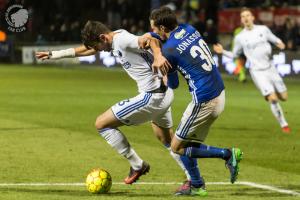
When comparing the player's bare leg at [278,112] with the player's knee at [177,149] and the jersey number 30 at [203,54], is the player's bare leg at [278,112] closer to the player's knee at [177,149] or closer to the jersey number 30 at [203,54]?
the player's knee at [177,149]

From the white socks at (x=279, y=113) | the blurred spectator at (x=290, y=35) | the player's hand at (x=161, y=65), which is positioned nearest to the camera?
the player's hand at (x=161, y=65)

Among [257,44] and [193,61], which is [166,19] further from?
[257,44]

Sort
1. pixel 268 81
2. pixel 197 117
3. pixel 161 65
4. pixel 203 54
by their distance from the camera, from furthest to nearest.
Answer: pixel 268 81
pixel 197 117
pixel 203 54
pixel 161 65

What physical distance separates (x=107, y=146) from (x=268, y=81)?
453 centimetres

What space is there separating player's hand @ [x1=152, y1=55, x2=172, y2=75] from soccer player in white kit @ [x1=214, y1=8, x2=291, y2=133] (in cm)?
867

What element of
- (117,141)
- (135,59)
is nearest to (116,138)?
(117,141)

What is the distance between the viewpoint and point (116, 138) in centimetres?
1054

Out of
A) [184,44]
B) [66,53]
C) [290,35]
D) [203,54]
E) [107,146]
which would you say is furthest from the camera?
[290,35]

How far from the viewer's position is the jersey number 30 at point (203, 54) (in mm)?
9836

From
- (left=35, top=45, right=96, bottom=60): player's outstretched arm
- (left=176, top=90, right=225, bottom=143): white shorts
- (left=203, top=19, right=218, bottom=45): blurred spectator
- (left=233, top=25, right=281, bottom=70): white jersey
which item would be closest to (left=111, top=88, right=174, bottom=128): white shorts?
(left=176, top=90, right=225, bottom=143): white shorts

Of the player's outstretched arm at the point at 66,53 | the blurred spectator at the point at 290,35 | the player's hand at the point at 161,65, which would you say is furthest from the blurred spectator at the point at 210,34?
the player's hand at the point at 161,65

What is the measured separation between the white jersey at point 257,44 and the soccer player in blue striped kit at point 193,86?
8.69 m

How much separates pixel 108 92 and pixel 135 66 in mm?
17937

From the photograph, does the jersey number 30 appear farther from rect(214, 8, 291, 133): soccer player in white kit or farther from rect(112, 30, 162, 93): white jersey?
rect(214, 8, 291, 133): soccer player in white kit
